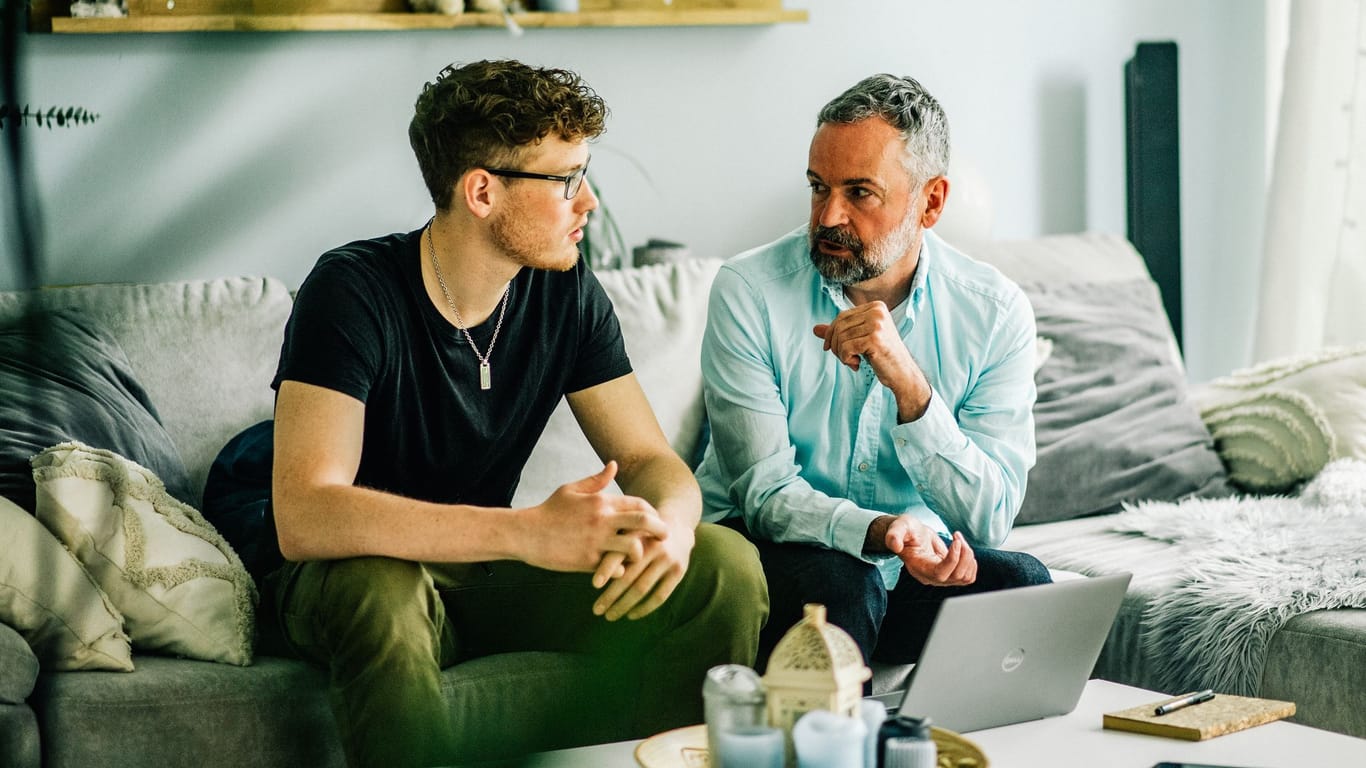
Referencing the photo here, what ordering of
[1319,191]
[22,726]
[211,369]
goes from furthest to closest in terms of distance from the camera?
[1319,191] → [211,369] → [22,726]

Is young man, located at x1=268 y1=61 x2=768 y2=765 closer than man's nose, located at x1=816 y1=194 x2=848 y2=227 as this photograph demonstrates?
Yes

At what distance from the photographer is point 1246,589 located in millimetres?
1796

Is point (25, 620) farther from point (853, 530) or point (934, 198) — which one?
point (934, 198)

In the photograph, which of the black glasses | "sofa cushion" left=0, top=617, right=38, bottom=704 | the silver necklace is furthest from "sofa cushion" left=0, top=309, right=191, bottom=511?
the black glasses

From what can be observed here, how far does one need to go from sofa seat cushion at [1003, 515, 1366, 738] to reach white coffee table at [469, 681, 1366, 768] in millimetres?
394

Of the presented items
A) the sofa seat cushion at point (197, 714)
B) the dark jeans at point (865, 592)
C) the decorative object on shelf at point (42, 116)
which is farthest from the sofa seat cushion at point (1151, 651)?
the decorative object on shelf at point (42, 116)

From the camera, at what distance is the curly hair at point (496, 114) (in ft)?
5.11

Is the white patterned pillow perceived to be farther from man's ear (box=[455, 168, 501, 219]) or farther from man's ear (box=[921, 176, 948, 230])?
man's ear (box=[921, 176, 948, 230])

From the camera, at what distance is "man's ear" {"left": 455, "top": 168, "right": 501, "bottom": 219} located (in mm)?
1603

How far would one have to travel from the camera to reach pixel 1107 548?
2084 mm

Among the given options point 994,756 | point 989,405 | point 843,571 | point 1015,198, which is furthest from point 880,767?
point 1015,198

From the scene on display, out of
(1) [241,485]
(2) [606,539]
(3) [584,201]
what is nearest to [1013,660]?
(2) [606,539]

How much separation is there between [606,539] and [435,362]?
40 centimetres

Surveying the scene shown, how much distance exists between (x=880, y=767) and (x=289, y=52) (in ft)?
3.06
